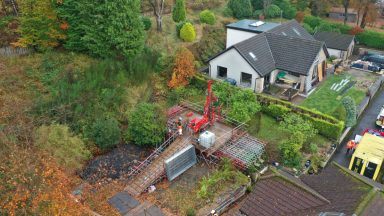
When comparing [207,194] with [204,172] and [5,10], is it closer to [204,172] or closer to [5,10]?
[204,172]

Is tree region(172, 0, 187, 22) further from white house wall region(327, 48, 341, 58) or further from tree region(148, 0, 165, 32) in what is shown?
white house wall region(327, 48, 341, 58)

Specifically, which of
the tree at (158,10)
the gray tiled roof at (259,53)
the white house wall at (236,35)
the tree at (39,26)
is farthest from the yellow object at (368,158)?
the tree at (39,26)

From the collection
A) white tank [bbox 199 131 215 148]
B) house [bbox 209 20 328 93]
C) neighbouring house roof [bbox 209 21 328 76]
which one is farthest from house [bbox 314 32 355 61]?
white tank [bbox 199 131 215 148]

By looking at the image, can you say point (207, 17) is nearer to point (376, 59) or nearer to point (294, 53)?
point (294, 53)

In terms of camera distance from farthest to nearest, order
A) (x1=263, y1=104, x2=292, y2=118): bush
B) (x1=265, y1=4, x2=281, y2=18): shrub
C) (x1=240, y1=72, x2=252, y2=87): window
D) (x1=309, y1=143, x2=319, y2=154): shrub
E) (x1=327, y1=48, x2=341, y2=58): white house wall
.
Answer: (x1=265, y1=4, x2=281, y2=18): shrub, (x1=327, y1=48, x2=341, y2=58): white house wall, (x1=240, y1=72, x2=252, y2=87): window, (x1=263, y1=104, x2=292, y2=118): bush, (x1=309, y1=143, x2=319, y2=154): shrub

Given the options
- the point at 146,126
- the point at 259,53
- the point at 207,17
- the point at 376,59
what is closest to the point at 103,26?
the point at 146,126

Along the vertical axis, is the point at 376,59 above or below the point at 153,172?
above
